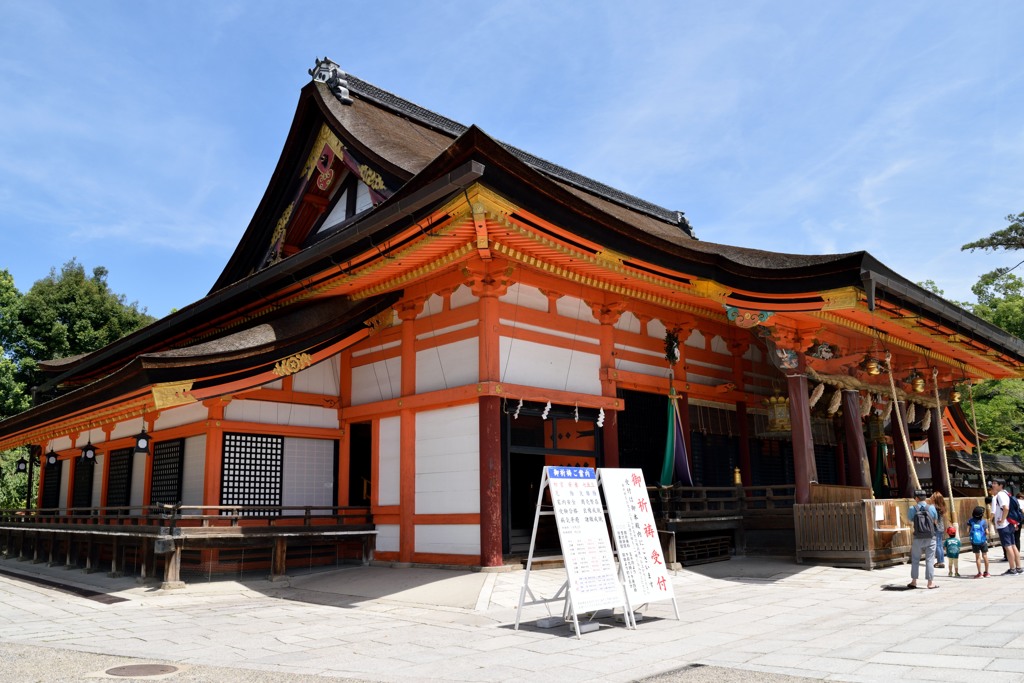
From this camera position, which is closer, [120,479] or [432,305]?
[432,305]

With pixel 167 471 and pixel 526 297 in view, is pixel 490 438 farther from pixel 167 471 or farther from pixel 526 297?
pixel 167 471

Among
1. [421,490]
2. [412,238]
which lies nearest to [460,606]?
[421,490]

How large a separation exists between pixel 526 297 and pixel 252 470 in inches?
230

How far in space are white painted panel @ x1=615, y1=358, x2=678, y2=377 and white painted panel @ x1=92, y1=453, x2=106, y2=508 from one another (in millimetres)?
12547

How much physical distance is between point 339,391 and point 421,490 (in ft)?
11.0

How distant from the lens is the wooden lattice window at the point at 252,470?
44.2ft

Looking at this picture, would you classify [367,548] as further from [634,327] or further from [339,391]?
[634,327]

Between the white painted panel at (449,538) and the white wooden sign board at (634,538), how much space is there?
3572 mm

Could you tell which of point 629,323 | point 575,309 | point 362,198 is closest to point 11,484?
point 362,198

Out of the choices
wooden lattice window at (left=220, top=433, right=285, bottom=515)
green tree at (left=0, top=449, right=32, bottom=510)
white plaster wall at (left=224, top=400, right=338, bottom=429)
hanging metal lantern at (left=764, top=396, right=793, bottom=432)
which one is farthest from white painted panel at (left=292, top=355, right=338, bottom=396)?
green tree at (left=0, top=449, right=32, bottom=510)

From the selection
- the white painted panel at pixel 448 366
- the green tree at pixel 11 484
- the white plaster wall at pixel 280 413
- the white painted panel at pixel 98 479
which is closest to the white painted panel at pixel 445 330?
the white painted panel at pixel 448 366

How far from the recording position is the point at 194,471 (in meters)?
14.1

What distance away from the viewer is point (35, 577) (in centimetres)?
1523

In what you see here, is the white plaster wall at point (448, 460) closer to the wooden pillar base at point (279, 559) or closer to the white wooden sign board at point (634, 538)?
the wooden pillar base at point (279, 559)
